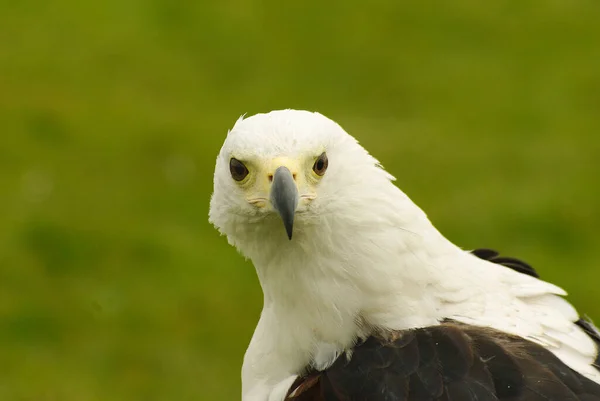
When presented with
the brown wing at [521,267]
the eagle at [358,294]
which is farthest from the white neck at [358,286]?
the brown wing at [521,267]

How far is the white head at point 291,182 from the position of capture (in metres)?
4.43

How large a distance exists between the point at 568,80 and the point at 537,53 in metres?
0.81

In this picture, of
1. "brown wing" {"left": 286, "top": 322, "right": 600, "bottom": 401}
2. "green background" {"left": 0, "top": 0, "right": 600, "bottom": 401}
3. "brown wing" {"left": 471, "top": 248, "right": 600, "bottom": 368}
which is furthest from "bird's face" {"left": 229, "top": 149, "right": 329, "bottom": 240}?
"green background" {"left": 0, "top": 0, "right": 600, "bottom": 401}

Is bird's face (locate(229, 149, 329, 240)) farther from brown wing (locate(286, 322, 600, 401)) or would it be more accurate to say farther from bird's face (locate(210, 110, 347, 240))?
brown wing (locate(286, 322, 600, 401))

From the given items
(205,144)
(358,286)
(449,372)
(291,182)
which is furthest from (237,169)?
(205,144)

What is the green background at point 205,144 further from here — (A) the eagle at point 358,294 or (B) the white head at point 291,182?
(B) the white head at point 291,182

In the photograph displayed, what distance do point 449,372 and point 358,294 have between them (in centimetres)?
54

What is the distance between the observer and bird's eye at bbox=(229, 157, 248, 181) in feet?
14.9

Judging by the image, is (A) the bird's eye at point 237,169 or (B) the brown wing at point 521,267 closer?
(A) the bird's eye at point 237,169

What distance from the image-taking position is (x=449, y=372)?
4504 millimetres

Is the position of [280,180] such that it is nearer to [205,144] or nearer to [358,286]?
[358,286]

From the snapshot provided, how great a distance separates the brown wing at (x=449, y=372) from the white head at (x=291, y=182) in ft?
1.93

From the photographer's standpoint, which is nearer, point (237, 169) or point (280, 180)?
point (280, 180)

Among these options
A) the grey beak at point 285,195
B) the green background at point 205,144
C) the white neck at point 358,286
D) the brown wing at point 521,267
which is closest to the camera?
the grey beak at point 285,195
